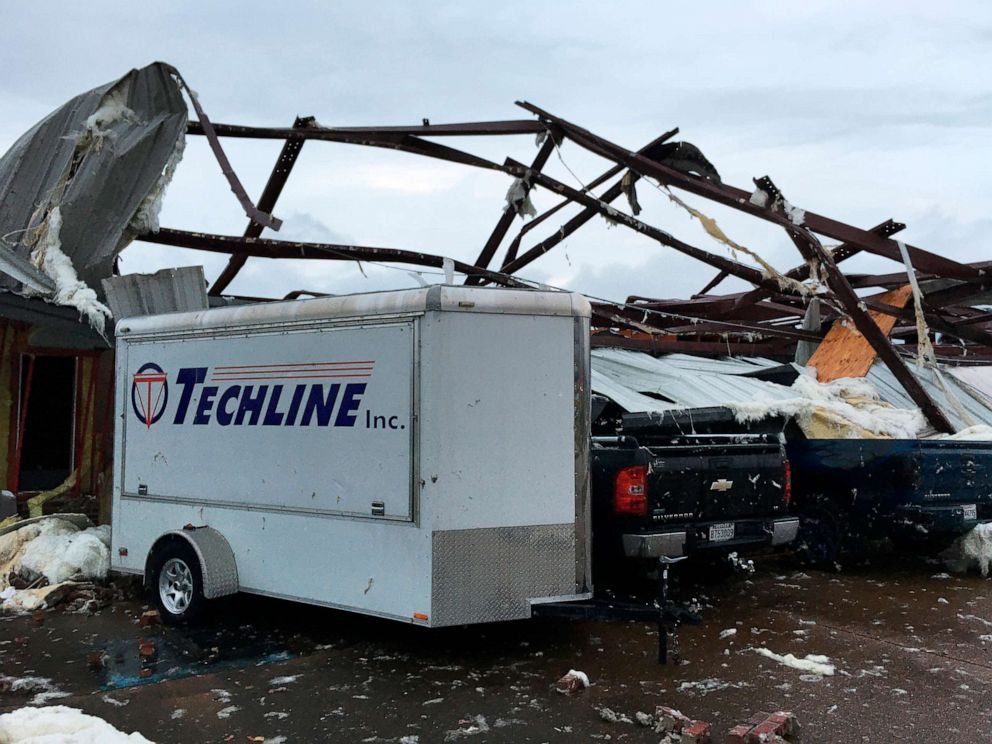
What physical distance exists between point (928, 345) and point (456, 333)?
899 centimetres

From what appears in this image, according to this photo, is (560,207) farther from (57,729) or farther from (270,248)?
(57,729)

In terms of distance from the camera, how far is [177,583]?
8.00 meters

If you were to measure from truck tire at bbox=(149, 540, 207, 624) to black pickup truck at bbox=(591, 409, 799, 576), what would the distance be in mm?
3239

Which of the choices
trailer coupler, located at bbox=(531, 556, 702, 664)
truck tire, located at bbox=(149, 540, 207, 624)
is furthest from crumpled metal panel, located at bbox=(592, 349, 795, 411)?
truck tire, located at bbox=(149, 540, 207, 624)

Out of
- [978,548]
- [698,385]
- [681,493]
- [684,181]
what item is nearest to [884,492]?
[978,548]

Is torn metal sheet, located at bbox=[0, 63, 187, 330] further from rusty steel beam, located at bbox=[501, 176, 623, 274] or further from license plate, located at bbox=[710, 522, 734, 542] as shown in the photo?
license plate, located at bbox=[710, 522, 734, 542]

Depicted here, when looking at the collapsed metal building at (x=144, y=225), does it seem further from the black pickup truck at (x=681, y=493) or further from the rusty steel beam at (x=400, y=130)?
the black pickup truck at (x=681, y=493)

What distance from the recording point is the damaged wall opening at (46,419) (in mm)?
11367

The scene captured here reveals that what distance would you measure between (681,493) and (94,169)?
820cm

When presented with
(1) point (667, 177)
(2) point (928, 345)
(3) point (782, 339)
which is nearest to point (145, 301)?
(1) point (667, 177)

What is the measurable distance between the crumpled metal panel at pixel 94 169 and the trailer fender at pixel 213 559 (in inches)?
177

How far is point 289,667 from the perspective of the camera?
6.68m

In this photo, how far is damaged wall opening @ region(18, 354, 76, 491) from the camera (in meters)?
11.4

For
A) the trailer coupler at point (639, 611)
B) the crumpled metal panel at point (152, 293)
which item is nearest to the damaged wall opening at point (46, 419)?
the crumpled metal panel at point (152, 293)
